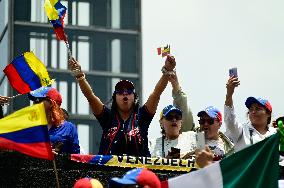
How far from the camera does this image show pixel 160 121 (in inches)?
529

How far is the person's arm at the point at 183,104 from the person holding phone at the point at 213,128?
16.8 inches

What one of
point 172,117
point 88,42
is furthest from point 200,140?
point 88,42

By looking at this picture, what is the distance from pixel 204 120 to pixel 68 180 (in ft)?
6.82

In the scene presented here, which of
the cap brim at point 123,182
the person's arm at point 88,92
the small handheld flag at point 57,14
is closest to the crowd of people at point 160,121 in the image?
the person's arm at point 88,92

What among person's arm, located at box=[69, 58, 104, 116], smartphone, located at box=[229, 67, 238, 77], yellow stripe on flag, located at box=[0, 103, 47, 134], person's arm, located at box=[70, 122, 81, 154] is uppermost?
smartphone, located at box=[229, 67, 238, 77]

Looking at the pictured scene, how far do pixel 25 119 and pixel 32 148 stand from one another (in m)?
0.33

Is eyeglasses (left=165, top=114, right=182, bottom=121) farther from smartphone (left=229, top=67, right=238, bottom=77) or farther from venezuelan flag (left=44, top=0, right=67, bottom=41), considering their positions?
venezuelan flag (left=44, top=0, right=67, bottom=41)

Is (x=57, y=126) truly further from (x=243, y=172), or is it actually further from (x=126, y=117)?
(x=243, y=172)

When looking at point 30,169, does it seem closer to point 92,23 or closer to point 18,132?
point 18,132

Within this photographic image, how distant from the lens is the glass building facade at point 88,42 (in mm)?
40875

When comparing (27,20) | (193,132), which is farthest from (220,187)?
(27,20)

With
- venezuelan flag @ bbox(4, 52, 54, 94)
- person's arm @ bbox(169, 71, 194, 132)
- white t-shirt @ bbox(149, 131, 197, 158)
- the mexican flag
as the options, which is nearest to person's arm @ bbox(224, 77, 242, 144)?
white t-shirt @ bbox(149, 131, 197, 158)

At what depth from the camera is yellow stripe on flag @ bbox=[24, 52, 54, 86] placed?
13836 mm

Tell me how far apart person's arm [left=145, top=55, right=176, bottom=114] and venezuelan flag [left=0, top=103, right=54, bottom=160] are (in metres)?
1.59
